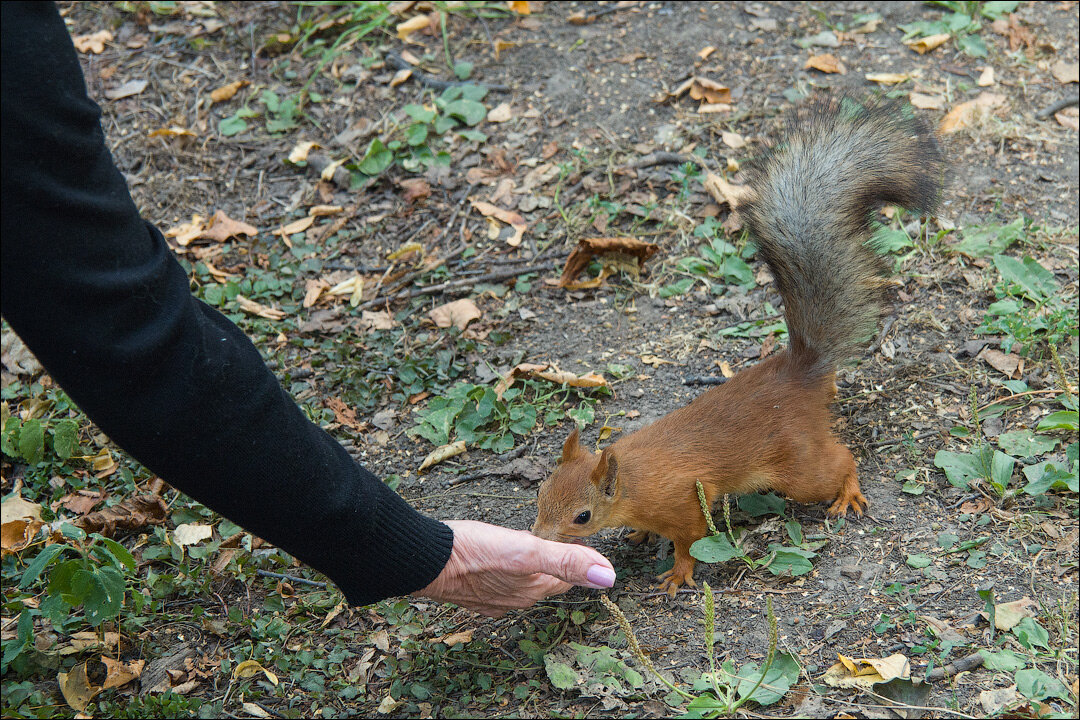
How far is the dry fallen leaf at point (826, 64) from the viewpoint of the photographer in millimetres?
4098

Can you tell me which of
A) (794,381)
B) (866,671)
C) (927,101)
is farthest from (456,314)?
(927,101)

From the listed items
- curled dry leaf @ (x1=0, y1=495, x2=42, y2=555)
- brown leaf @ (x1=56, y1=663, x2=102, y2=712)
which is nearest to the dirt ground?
brown leaf @ (x1=56, y1=663, x2=102, y2=712)

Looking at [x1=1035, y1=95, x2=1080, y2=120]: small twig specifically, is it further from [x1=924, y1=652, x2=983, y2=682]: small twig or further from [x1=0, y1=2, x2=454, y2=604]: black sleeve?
[x1=0, y1=2, x2=454, y2=604]: black sleeve

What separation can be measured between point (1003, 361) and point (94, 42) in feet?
15.6

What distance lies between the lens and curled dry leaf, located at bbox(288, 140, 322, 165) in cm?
425

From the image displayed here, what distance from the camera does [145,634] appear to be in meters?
2.48

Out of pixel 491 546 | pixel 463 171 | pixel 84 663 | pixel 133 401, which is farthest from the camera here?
pixel 463 171

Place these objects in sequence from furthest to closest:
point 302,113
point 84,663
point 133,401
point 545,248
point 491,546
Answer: point 302,113
point 545,248
point 84,663
point 491,546
point 133,401

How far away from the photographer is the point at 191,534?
9.11 ft

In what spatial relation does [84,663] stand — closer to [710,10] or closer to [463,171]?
[463,171]

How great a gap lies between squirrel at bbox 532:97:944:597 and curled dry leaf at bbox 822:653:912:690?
1.62 ft

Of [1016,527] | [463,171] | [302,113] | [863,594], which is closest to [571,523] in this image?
[863,594]

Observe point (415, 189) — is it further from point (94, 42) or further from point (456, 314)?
point (94, 42)

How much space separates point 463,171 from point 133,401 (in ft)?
8.83
